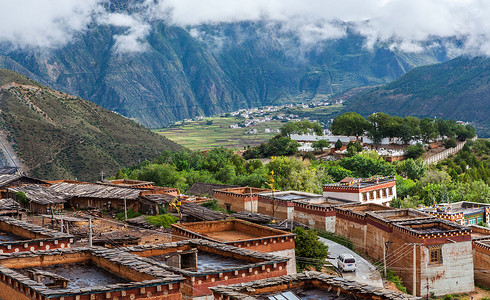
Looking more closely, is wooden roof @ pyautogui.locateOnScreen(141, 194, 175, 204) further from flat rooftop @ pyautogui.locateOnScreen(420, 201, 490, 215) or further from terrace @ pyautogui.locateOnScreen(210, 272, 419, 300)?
terrace @ pyautogui.locateOnScreen(210, 272, 419, 300)

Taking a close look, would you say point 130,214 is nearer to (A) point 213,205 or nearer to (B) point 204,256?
(A) point 213,205

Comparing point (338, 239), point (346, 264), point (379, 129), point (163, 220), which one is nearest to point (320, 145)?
point (379, 129)

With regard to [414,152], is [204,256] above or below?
below

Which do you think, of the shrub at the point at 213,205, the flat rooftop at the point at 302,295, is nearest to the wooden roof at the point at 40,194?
the shrub at the point at 213,205

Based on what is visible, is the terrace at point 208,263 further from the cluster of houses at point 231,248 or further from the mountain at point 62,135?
the mountain at point 62,135

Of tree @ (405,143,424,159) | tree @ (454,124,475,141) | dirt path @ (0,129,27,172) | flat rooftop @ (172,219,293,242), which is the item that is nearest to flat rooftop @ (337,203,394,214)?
flat rooftop @ (172,219,293,242)

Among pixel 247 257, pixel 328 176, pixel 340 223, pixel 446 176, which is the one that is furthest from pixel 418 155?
pixel 247 257

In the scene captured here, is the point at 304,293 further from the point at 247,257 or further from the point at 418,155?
the point at 418,155
